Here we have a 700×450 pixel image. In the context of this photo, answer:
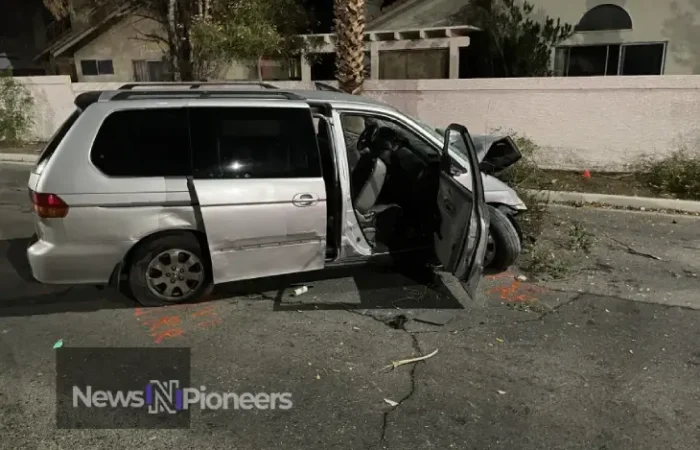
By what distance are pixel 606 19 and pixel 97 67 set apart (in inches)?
630

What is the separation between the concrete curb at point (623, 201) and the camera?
316 inches

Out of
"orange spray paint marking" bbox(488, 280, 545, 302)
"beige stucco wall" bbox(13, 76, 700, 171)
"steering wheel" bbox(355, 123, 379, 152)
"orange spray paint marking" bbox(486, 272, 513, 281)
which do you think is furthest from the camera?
"beige stucco wall" bbox(13, 76, 700, 171)

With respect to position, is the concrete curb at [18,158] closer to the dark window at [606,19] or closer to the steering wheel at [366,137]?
the steering wheel at [366,137]

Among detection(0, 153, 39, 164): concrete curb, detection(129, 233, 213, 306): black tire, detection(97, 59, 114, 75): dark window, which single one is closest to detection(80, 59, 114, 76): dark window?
detection(97, 59, 114, 75): dark window

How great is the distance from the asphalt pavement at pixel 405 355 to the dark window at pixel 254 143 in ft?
3.87

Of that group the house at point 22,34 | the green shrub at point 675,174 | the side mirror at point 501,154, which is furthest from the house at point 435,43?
the side mirror at point 501,154

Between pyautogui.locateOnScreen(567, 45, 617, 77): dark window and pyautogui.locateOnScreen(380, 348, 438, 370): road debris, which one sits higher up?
pyautogui.locateOnScreen(567, 45, 617, 77): dark window

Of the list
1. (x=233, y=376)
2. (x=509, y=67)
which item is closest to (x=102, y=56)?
(x=509, y=67)

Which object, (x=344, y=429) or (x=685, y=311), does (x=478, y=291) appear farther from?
(x=344, y=429)

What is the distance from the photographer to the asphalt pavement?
3131 millimetres

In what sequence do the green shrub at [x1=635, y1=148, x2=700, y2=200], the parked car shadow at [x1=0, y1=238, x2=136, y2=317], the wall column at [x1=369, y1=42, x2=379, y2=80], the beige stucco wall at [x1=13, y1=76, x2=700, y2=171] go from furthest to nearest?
1. the wall column at [x1=369, y1=42, x2=379, y2=80]
2. the beige stucco wall at [x1=13, y1=76, x2=700, y2=171]
3. the green shrub at [x1=635, y1=148, x2=700, y2=200]
4. the parked car shadow at [x1=0, y1=238, x2=136, y2=317]

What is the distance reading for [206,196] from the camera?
14.1 feet

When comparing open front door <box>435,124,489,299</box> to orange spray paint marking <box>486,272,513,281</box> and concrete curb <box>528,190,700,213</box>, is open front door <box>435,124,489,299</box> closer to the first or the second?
orange spray paint marking <box>486,272,513,281</box>

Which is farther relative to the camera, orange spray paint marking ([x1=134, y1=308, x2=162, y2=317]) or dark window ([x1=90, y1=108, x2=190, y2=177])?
orange spray paint marking ([x1=134, y1=308, x2=162, y2=317])
